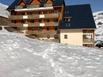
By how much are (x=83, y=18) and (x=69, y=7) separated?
22.0 feet

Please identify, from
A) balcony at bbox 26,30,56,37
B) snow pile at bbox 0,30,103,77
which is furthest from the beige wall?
snow pile at bbox 0,30,103,77

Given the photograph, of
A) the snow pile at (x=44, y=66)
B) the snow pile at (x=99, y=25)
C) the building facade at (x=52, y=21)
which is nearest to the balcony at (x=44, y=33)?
the building facade at (x=52, y=21)

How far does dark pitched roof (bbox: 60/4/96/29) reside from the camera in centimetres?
6046

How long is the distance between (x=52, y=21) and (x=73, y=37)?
26.2ft

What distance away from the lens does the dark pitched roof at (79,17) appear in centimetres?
6046

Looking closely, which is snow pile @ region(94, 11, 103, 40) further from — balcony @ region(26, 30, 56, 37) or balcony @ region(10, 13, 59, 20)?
balcony @ region(26, 30, 56, 37)

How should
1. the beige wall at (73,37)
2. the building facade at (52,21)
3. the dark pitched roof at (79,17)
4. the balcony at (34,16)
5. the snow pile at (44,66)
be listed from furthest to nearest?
the balcony at (34,16)
the dark pitched roof at (79,17)
the building facade at (52,21)
the beige wall at (73,37)
the snow pile at (44,66)

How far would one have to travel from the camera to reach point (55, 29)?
213 ft

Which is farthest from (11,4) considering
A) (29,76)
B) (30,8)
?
(29,76)

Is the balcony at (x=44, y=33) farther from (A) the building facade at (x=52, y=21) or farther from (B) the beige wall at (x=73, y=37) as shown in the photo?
(B) the beige wall at (x=73, y=37)

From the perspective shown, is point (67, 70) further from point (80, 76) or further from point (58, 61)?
point (58, 61)

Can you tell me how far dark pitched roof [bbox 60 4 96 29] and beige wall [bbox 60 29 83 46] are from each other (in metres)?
0.96

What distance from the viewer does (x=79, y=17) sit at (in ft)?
207

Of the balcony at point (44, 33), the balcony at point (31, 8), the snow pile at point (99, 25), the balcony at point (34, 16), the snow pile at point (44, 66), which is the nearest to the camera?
the snow pile at point (44, 66)
